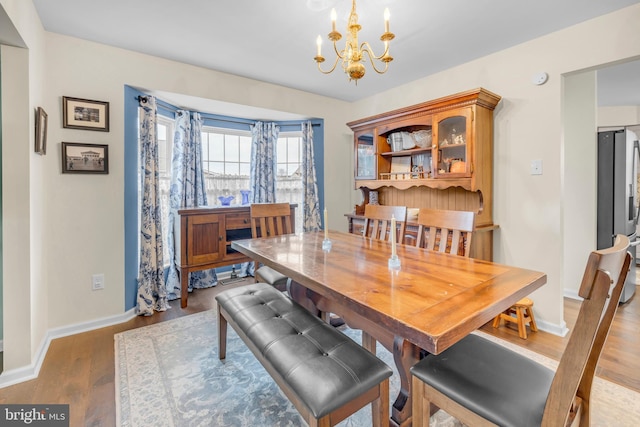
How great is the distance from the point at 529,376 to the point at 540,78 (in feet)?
7.88

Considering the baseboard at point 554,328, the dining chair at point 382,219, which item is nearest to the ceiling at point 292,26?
the dining chair at point 382,219

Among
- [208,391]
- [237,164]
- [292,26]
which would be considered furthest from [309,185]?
[208,391]

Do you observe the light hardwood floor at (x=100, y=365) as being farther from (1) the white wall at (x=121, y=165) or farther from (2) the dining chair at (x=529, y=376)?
(2) the dining chair at (x=529, y=376)

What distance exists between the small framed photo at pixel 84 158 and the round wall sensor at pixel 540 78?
3665mm

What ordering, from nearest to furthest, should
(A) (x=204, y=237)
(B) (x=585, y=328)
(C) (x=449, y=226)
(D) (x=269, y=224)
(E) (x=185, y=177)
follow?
(B) (x=585, y=328) < (C) (x=449, y=226) < (D) (x=269, y=224) < (A) (x=204, y=237) < (E) (x=185, y=177)

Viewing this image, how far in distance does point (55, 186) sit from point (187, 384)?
1.92m

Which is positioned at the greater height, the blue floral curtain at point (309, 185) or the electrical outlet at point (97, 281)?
the blue floral curtain at point (309, 185)

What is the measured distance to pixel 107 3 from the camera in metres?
2.01

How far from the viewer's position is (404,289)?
123 cm

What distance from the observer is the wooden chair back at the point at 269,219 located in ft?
8.93

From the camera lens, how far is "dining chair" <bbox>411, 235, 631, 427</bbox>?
0.79 m

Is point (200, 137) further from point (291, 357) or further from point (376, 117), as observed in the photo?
point (291, 357)

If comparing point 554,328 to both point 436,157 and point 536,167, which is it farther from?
point 436,157

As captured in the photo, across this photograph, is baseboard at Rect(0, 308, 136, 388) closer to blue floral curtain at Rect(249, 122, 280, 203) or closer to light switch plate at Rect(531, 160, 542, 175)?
blue floral curtain at Rect(249, 122, 280, 203)
